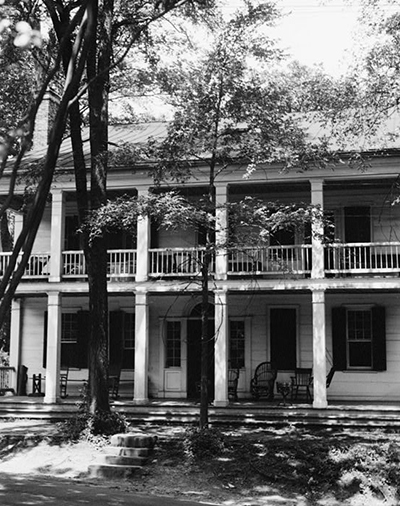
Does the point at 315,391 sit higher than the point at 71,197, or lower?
lower

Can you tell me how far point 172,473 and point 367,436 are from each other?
172 inches

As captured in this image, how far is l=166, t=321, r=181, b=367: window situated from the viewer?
20.2 m

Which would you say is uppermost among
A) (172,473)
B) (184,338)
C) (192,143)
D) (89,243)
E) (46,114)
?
(46,114)

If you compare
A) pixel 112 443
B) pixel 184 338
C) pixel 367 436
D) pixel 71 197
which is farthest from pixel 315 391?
pixel 71 197

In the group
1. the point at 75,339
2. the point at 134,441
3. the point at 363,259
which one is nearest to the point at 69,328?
the point at 75,339

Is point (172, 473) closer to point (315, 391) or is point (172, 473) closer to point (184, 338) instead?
point (315, 391)

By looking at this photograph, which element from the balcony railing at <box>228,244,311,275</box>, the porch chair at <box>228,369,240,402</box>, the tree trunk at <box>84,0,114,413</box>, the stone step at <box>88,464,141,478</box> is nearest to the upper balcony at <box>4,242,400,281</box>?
the balcony railing at <box>228,244,311,275</box>

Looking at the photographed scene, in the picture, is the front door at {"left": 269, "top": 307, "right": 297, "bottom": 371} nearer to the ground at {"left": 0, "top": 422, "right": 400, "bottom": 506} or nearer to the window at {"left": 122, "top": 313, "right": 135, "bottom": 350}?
the window at {"left": 122, "top": 313, "right": 135, "bottom": 350}

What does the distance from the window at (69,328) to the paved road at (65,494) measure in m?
9.33

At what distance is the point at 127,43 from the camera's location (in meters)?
16.2

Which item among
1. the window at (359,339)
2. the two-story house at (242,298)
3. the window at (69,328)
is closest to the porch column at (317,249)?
the two-story house at (242,298)

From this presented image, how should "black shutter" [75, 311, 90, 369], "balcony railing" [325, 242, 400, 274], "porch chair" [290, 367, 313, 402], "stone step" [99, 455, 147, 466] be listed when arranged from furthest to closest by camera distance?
1. "black shutter" [75, 311, 90, 369]
2. "porch chair" [290, 367, 313, 402]
3. "balcony railing" [325, 242, 400, 274]
4. "stone step" [99, 455, 147, 466]

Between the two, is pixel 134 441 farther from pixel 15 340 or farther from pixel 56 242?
pixel 15 340

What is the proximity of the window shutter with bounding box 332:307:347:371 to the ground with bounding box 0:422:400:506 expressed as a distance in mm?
5424
